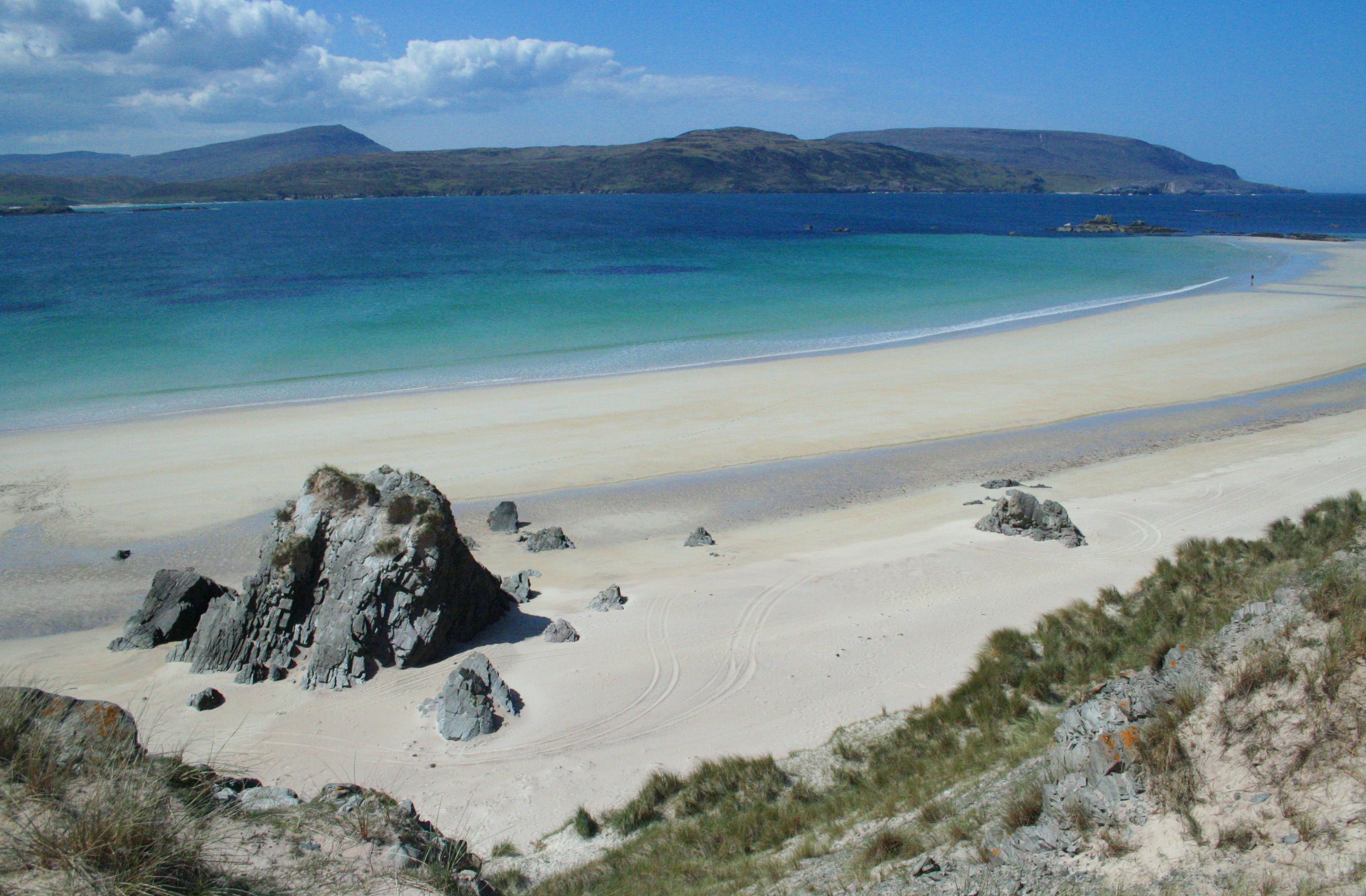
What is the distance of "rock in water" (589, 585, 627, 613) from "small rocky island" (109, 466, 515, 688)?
1477 mm

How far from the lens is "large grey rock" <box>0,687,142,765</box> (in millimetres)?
4461

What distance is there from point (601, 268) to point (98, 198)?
15983 cm

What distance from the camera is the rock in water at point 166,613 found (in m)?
8.88

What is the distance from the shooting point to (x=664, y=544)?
11.7 m

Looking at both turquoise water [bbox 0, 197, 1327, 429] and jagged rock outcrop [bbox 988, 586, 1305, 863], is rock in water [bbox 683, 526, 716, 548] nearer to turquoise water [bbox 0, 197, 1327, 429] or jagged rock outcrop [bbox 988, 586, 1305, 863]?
jagged rock outcrop [bbox 988, 586, 1305, 863]

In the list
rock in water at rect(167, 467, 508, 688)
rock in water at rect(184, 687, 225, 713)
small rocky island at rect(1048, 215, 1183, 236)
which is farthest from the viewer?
small rocky island at rect(1048, 215, 1183, 236)

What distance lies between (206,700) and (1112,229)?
97.6 metres

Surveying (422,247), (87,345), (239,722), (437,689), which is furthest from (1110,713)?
(422,247)

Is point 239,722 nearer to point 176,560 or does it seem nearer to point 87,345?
point 176,560

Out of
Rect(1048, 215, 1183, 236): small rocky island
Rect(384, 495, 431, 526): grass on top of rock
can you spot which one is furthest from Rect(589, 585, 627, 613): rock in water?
Rect(1048, 215, 1183, 236): small rocky island

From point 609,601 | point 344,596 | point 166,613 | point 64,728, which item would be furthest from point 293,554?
point 64,728

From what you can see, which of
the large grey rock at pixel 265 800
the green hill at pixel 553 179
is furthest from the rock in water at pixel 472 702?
the green hill at pixel 553 179

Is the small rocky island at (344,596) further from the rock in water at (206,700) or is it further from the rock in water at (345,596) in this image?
the rock in water at (206,700)

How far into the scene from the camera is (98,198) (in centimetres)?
15712
